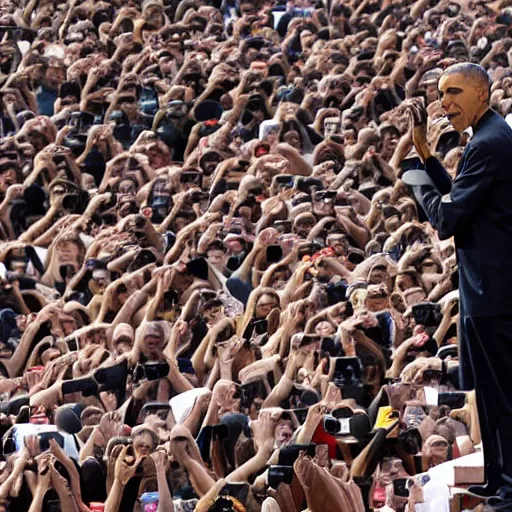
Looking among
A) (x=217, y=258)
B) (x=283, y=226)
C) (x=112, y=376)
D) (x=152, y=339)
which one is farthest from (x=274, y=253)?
(x=112, y=376)

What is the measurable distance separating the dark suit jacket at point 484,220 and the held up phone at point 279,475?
5229 millimetres

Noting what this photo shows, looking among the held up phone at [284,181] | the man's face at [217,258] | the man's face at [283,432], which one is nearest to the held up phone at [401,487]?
the man's face at [283,432]

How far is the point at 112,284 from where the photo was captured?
70.6 ft

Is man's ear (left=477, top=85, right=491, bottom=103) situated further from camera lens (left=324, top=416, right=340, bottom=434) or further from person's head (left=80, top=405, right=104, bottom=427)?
person's head (left=80, top=405, right=104, bottom=427)

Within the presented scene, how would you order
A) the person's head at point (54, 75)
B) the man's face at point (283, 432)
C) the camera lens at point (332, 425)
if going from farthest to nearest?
1. the person's head at point (54, 75)
2. the man's face at point (283, 432)
3. the camera lens at point (332, 425)

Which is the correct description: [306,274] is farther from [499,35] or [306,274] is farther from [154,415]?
[499,35]

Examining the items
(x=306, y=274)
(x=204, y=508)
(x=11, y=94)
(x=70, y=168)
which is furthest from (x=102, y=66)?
(x=204, y=508)

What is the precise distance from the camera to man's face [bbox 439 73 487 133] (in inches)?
433

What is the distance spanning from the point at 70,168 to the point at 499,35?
5771 millimetres

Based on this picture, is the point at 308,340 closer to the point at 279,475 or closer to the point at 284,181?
the point at 279,475

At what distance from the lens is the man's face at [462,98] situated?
36.1 ft

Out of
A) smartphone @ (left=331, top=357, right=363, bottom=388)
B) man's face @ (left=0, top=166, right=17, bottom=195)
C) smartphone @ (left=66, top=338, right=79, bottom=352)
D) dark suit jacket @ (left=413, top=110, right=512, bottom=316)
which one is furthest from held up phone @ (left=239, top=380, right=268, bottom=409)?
man's face @ (left=0, top=166, right=17, bottom=195)

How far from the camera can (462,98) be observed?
11023 mm

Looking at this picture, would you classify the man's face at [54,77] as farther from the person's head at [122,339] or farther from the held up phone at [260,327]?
the held up phone at [260,327]
